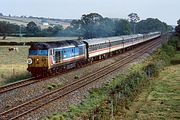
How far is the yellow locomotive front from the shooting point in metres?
31.9

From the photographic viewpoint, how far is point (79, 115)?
1986 centimetres

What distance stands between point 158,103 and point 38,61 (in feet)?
38.4

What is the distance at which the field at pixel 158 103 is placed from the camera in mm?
20938

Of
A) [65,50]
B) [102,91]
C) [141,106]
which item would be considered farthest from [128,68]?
[141,106]

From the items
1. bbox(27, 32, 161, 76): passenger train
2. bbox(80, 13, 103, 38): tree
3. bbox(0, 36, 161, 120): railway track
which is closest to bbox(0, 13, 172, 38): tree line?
bbox(80, 13, 103, 38): tree

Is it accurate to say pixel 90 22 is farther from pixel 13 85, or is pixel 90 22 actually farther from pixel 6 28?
pixel 13 85

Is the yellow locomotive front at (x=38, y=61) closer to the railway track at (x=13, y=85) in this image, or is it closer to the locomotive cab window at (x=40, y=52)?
the locomotive cab window at (x=40, y=52)

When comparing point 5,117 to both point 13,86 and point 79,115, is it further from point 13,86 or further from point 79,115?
point 13,86

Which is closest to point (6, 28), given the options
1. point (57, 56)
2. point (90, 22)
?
point (90, 22)

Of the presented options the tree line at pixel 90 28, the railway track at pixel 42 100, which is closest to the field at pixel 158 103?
the railway track at pixel 42 100

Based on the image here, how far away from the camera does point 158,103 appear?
24484mm

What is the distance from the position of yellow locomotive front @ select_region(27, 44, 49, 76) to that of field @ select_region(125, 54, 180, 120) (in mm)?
8611

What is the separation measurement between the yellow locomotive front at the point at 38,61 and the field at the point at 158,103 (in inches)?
339

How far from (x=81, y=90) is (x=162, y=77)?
1297 centimetres
